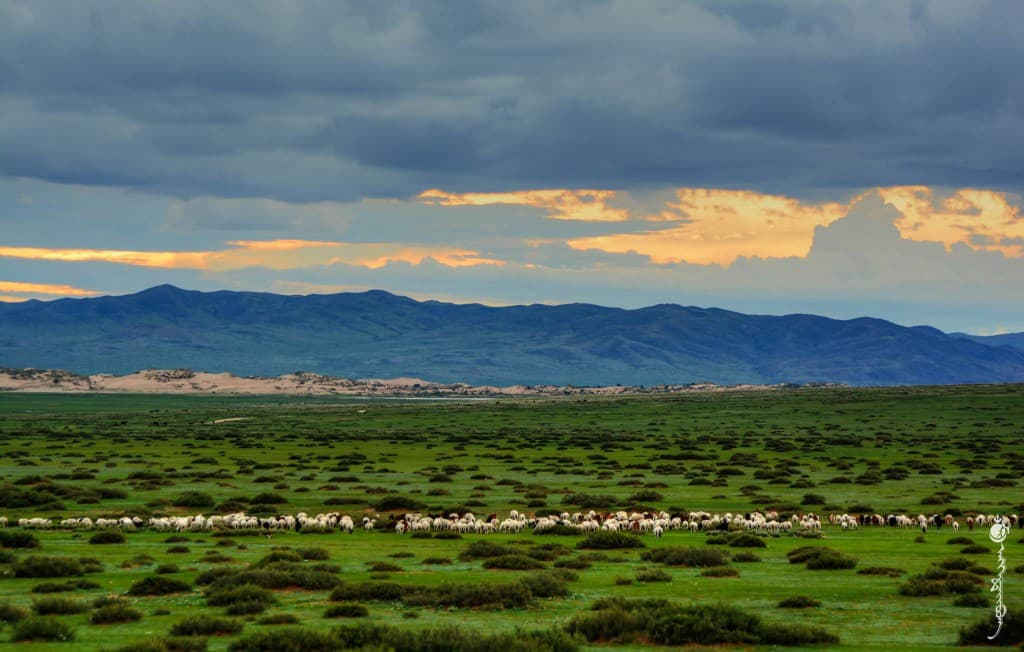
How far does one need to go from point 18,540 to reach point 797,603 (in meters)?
27.9

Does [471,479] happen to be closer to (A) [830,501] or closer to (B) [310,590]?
(A) [830,501]

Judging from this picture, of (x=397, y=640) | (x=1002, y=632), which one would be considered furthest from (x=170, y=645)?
(x=1002, y=632)

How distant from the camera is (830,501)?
180 feet

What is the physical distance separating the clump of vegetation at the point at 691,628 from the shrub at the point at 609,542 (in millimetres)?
14587

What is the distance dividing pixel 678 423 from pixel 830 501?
87980mm

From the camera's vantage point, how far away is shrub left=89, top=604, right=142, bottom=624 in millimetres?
25531

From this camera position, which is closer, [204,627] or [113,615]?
[204,627]

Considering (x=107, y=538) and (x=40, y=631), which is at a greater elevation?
(x=40, y=631)

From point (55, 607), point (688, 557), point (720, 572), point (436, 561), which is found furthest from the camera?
point (436, 561)

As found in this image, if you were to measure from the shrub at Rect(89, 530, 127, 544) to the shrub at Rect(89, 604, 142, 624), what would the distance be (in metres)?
15.7

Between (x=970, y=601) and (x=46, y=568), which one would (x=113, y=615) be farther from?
(x=970, y=601)

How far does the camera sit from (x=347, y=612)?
26422mm

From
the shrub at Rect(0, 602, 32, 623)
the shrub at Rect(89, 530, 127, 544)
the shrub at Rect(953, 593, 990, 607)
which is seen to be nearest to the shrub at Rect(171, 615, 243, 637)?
the shrub at Rect(0, 602, 32, 623)

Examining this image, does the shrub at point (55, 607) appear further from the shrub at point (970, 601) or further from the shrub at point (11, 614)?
the shrub at point (970, 601)
